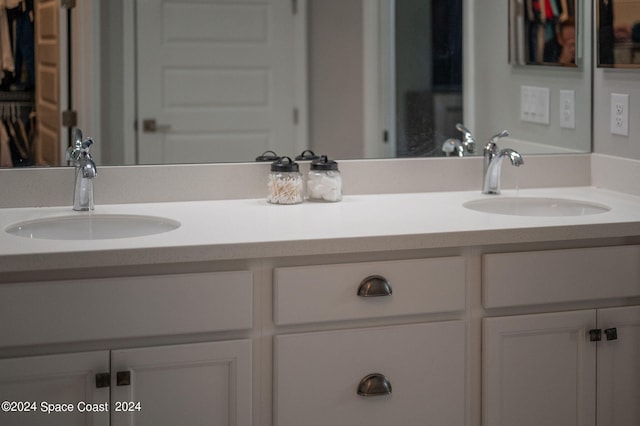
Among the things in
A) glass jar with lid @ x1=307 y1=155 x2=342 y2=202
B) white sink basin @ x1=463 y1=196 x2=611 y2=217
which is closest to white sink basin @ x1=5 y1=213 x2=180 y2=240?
glass jar with lid @ x1=307 y1=155 x2=342 y2=202

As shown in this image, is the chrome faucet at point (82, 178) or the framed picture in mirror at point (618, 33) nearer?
the chrome faucet at point (82, 178)

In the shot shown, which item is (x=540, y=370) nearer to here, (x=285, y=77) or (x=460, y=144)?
(x=460, y=144)

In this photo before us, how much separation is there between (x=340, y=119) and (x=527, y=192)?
1.95 ft

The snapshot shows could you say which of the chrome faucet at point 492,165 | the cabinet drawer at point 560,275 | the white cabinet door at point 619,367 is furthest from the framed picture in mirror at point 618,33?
the white cabinet door at point 619,367

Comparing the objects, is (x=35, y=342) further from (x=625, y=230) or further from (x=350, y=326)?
(x=625, y=230)

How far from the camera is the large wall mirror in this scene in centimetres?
231

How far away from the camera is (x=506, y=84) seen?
2.65 m

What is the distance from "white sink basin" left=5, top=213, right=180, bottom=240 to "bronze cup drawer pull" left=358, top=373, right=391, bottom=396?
1.90ft

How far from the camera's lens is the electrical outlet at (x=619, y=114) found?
251cm

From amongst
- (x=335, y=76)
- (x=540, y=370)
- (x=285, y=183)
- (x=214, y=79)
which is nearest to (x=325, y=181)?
(x=285, y=183)

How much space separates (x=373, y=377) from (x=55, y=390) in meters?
0.67

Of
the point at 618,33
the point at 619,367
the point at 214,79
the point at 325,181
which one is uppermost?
the point at 618,33

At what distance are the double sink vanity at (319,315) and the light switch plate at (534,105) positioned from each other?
449 millimetres

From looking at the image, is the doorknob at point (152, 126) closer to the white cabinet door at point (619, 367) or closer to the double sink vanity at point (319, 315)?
the double sink vanity at point (319, 315)
